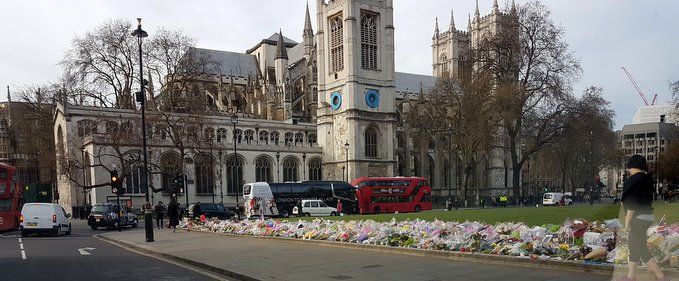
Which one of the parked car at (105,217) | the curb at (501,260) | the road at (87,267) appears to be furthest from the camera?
the parked car at (105,217)

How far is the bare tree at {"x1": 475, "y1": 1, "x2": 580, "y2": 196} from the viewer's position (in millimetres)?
34250

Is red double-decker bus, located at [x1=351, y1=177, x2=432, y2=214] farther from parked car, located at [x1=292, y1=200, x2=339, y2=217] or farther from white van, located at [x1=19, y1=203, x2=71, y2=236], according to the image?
white van, located at [x1=19, y1=203, x2=71, y2=236]

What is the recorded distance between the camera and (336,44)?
2356 inches

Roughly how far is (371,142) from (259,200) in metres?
25.0

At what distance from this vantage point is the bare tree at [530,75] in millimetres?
34250

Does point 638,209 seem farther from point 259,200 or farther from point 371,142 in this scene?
point 371,142

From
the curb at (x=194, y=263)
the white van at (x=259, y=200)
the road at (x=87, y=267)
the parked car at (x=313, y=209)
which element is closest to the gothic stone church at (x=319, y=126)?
the white van at (x=259, y=200)

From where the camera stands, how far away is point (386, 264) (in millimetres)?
9625

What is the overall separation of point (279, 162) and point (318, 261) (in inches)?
1828

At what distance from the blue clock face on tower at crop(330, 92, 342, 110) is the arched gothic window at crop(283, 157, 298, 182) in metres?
7.72

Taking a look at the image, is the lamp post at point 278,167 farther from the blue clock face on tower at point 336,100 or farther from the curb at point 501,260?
the curb at point 501,260

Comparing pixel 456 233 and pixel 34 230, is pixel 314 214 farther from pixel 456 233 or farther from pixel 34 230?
pixel 456 233

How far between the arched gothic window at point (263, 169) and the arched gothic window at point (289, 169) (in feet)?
6.43

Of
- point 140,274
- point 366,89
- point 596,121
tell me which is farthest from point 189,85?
point 140,274
